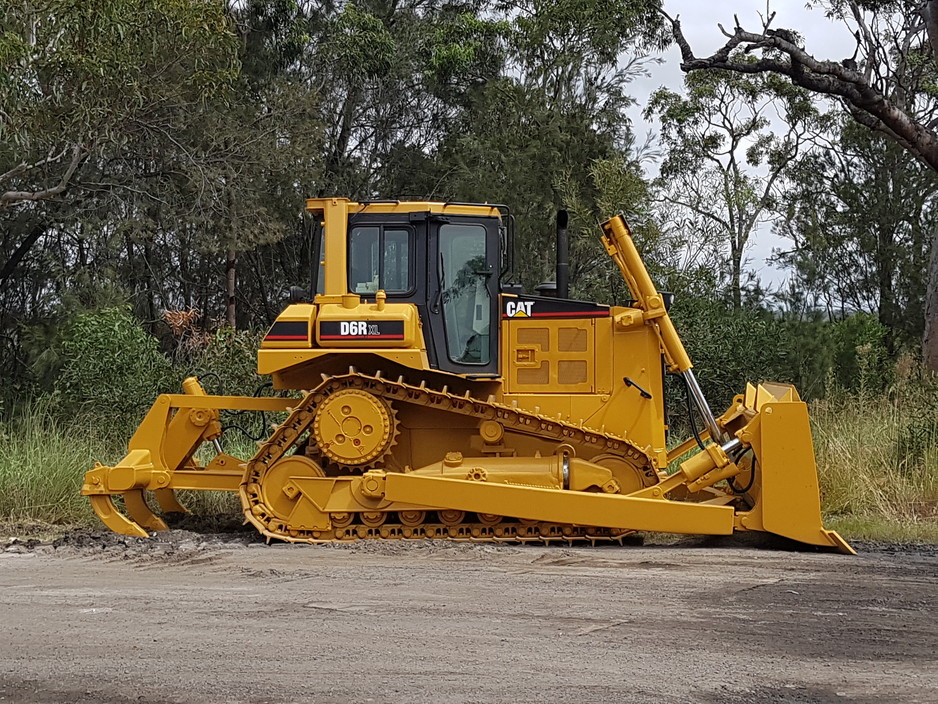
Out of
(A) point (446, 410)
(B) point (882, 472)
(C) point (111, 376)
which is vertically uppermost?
(C) point (111, 376)

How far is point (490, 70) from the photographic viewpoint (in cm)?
2344

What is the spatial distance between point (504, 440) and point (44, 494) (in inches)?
187

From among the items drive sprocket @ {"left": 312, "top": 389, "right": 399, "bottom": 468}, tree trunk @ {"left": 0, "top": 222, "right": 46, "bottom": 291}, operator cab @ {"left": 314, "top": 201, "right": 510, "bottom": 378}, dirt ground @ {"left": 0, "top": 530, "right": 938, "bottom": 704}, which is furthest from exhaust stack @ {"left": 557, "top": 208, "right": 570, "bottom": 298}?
tree trunk @ {"left": 0, "top": 222, "right": 46, "bottom": 291}

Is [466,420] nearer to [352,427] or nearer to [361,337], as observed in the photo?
[352,427]

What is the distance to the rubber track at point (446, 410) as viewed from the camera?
8.58m

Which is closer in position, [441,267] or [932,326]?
[441,267]

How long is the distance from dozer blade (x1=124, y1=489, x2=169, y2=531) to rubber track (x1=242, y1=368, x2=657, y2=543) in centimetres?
113

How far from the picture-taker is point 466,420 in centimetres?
906

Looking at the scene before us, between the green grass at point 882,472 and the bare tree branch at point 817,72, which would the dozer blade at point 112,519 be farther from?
the bare tree branch at point 817,72

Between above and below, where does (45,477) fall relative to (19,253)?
below

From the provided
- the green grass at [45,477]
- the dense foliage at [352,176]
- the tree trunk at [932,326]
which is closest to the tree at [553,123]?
the dense foliage at [352,176]

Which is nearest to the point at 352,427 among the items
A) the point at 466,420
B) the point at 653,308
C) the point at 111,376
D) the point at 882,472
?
the point at 466,420

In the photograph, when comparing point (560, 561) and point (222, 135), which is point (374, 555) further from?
point (222, 135)

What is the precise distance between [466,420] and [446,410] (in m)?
0.29
